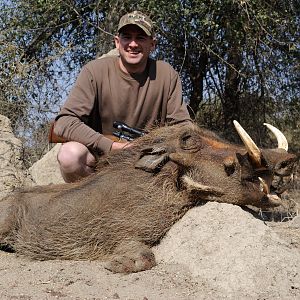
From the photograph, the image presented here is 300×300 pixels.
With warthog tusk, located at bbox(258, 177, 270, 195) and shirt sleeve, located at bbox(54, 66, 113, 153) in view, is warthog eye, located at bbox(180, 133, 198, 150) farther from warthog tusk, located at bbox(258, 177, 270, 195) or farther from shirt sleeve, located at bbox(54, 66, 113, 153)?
shirt sleeve, located at bbox(54, 66, 113, 153)

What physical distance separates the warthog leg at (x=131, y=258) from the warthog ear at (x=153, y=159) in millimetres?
542

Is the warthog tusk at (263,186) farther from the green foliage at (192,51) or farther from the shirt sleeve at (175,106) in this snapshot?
the green foliage at (192,51)

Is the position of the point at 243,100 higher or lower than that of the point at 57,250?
higher

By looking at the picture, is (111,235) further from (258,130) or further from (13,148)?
(258,130)

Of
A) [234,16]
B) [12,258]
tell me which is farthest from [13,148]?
[234,16]

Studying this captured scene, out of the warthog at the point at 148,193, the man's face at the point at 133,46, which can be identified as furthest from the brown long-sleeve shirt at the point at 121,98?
the warthog at the point at 148,193

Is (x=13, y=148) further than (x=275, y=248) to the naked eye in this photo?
Yes

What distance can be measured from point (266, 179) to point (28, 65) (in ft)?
18.9

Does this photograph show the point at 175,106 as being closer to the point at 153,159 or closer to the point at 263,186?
the point at 153,159

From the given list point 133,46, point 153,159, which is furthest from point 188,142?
point 133,46

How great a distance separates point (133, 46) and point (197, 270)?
228cm

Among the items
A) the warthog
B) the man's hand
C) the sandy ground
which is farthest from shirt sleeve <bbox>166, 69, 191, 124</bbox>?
the sandy ground

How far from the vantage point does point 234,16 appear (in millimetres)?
9320

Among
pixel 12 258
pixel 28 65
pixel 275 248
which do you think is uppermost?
pixel 28 65
